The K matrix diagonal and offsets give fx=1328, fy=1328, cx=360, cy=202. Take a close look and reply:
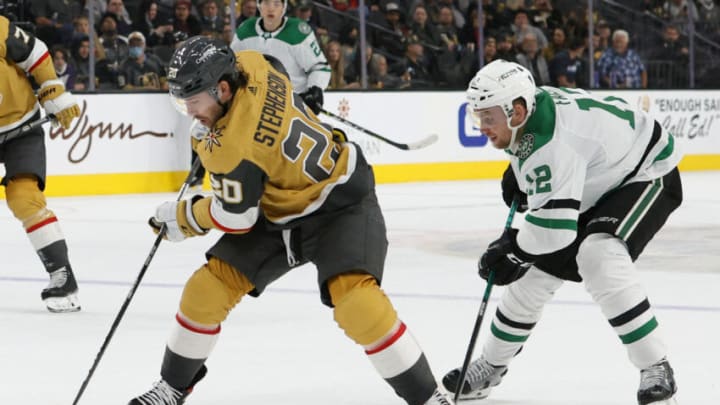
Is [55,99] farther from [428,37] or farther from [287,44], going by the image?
[428,37]

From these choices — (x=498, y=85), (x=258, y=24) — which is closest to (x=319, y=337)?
(x=498, y=85)

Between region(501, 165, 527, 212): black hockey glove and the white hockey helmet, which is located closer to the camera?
the white hockey helmet

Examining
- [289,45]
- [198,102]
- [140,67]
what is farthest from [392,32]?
[198,102]

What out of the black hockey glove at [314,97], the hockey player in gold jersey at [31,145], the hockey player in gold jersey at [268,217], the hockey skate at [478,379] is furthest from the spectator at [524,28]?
the hockey player in gold jersey at [268,217]

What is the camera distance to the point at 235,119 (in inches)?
113

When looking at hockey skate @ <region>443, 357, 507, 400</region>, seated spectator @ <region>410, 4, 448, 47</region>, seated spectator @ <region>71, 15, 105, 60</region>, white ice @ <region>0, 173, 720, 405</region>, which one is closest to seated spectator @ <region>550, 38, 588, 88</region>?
seated spectator @ <region>410, 4, 448, 47</region>

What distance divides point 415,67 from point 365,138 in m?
1.04

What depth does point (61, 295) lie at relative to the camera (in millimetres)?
4883

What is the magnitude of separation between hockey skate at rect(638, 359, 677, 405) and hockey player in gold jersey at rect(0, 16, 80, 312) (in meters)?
2.41

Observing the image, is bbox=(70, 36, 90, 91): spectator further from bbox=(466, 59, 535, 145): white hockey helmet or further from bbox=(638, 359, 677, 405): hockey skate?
bbox=(638, 359, 677, 405): hockey skate

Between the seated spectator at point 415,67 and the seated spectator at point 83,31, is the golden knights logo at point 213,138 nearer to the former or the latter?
the seated spectator at point 83,31

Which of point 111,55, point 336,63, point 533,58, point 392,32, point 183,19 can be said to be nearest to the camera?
point 111,55

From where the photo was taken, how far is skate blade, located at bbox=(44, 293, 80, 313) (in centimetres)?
486

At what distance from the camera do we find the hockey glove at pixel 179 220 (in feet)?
10.1
